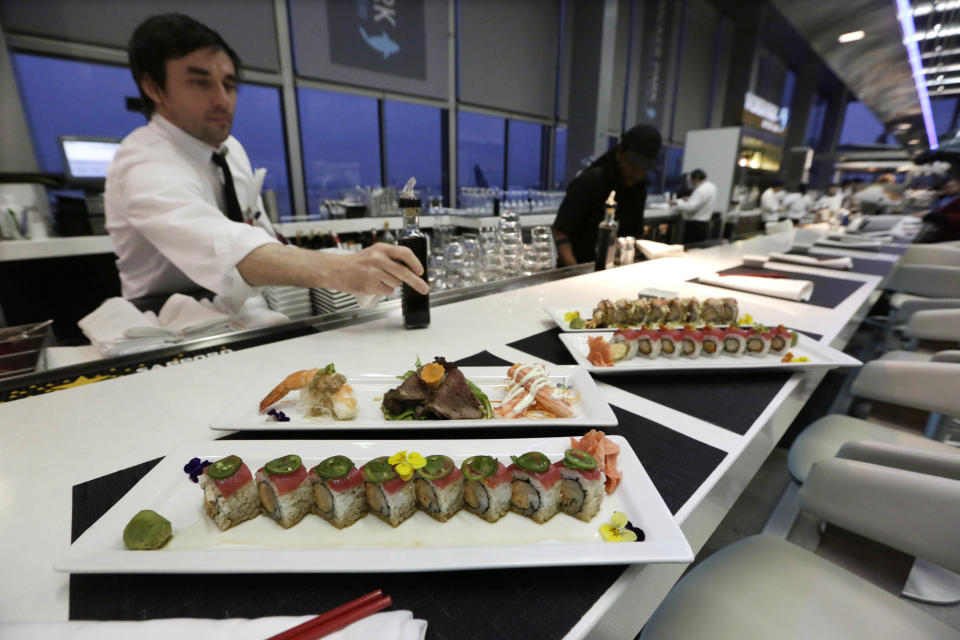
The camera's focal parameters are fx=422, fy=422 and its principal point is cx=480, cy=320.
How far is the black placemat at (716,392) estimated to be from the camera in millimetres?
874

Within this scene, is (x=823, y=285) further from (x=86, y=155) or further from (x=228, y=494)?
(x=86, y=155)

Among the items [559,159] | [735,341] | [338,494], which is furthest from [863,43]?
[338,494]

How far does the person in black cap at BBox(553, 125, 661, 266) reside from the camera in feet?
8.24

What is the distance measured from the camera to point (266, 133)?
466cm

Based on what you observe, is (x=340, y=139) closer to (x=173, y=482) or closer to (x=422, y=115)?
(x=422, y=115)

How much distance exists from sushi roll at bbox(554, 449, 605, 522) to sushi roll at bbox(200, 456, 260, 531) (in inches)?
16.4

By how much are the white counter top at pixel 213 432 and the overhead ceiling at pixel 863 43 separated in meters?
7.83

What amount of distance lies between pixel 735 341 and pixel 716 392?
223mm

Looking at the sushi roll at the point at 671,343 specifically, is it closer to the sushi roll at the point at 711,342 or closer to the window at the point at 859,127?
the sushi roll at the point at 711,342

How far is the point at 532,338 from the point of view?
1.25 m

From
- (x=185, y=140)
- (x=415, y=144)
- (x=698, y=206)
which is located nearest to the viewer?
(x=185, y=140)

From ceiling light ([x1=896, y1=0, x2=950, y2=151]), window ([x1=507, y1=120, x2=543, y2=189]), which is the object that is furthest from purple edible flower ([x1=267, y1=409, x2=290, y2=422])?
ceiling light ([x1=896, y1=0, x2=950, y2=151])

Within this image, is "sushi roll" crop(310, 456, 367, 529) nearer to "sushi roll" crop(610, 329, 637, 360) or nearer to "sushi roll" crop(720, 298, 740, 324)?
"sushi roll" crop(610, 329, 637, 360)

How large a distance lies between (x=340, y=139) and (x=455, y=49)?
2242 millimetres
